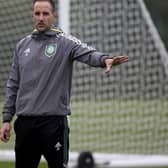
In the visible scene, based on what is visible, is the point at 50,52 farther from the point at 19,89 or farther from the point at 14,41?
the point at 14,41

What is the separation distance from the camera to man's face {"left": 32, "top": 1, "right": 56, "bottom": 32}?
15.7 ft

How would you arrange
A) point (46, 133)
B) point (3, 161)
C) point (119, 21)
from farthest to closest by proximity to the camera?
1. point (119, 21)
2. point (3, 161)
3. point (46, 133)

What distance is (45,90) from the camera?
187 inches

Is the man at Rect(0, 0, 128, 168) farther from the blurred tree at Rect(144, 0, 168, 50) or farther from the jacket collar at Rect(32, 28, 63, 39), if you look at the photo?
the blurred tree at Rect(144, 0, 168, 50)

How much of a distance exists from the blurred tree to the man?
41.7ft

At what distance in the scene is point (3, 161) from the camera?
7867 mm

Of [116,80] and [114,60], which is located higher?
[114,60]

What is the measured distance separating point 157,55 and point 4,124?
4.38 meters

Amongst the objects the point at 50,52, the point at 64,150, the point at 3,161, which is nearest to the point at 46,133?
the point at 64,150

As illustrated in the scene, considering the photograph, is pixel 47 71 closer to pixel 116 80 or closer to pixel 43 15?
pixel 43 15

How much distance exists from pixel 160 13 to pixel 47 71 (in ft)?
50.4

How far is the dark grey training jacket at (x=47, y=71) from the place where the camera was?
4.73m

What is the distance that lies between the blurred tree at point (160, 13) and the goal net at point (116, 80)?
8.20m

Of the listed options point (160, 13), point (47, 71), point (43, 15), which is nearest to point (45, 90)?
point (47, 71)
